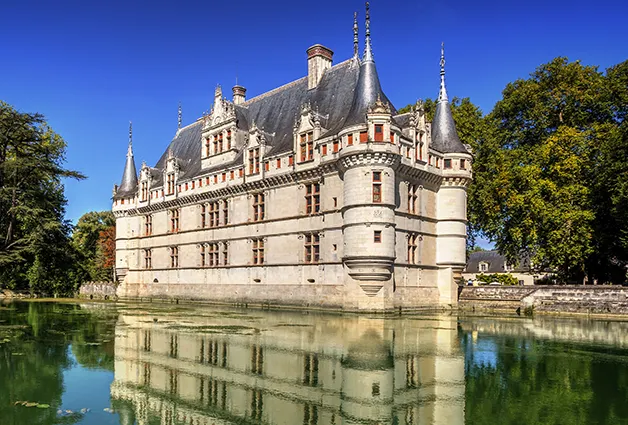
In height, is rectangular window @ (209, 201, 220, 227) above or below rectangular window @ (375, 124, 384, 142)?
below

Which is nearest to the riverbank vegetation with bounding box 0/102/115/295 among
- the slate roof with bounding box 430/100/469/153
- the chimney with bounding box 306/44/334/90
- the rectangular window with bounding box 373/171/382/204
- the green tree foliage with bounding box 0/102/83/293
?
the green tree foliage with bounding box 0/102/83/293

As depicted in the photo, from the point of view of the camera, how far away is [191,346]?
1429cm

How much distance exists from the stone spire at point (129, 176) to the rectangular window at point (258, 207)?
16620mm

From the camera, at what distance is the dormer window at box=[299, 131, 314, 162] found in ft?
99.1

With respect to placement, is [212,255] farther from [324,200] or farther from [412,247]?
[412,247]

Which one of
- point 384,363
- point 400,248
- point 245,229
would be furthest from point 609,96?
point 384,363

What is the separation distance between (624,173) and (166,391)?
25626 millimetres

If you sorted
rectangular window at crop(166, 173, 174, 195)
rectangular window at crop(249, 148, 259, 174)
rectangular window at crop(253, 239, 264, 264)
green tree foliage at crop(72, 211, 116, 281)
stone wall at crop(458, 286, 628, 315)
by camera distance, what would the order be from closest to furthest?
stone wall at crop(458, 286, 628, 315) < rectangular window at crop(253, 239, 264, 264) < rectangular window at crop(249, 148, 259, 174) < rectangular window at crop(166, 173, 174, 195) < green tree foliage at crop(72, 211, 116, 281)

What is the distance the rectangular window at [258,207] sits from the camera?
3344cm

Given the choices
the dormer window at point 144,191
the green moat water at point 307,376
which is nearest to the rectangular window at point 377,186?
the green moat water at point 307,376

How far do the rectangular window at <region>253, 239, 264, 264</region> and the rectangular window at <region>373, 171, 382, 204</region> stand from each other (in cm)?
915

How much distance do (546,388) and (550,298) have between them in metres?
20.1

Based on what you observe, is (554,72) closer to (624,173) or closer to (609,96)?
(609,96)

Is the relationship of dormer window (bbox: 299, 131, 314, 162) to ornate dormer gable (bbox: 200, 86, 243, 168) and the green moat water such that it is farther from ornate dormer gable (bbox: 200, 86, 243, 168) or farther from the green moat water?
the green moat water
